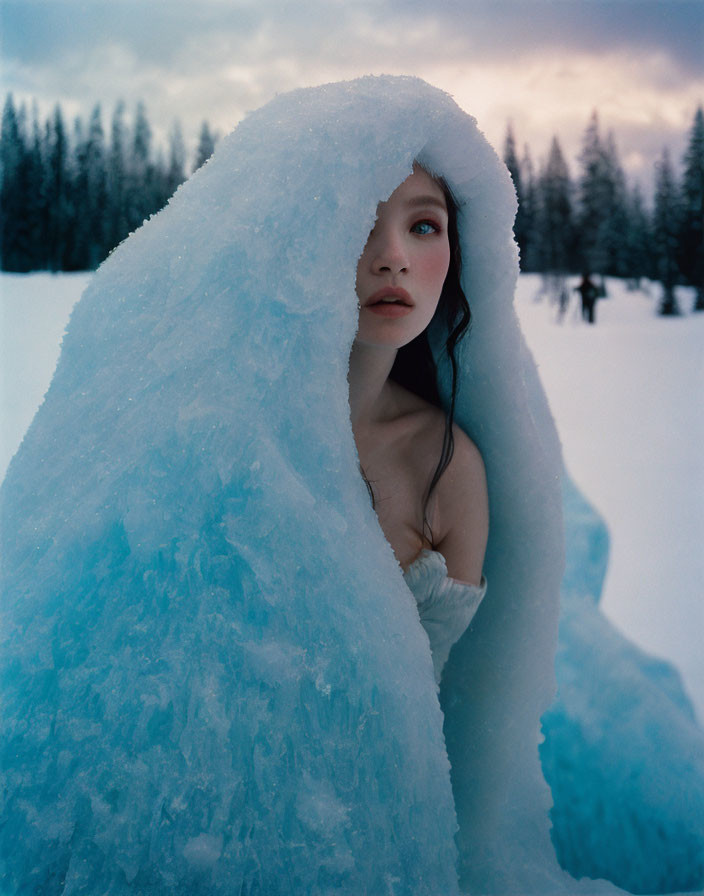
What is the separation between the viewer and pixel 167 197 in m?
1.86

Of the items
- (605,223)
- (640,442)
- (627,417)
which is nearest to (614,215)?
(605,223)

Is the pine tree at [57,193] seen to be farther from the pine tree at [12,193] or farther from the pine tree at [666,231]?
the pine tree at [666,231]

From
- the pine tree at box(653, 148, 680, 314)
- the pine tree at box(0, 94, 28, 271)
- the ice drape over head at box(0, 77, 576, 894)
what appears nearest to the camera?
the ice drape over head at box(0, 77, 576, 894)

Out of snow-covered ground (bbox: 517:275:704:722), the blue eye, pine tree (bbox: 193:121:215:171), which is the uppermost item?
pine tree (bbox: 193:121:215:171)

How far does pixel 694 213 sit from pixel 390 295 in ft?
6.00

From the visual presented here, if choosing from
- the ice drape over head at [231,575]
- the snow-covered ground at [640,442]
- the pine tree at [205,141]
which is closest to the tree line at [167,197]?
the pine tree at [205,141]

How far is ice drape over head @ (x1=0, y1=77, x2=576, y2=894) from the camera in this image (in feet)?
1.58

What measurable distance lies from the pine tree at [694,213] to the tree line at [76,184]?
48.8 inches

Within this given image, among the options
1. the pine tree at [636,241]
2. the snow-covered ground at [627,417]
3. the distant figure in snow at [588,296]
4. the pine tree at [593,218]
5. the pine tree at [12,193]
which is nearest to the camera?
the snow-covered ground at [627,417]

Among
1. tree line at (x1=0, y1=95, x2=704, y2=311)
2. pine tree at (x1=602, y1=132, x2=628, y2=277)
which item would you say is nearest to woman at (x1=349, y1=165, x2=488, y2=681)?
tree line at (x1=0, y1=95, x2=704, y2=311)

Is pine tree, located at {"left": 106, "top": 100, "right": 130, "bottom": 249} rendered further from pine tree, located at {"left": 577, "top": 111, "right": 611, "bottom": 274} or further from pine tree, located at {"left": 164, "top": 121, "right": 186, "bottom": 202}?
pine tree, located at {"left": 577, "top": 111, "right": 611, "bottom": 274}

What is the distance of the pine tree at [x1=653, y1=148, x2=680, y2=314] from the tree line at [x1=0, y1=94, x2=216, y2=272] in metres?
1.36

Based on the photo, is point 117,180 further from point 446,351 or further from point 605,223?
point 605,223

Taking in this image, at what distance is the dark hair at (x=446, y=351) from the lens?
729mm
